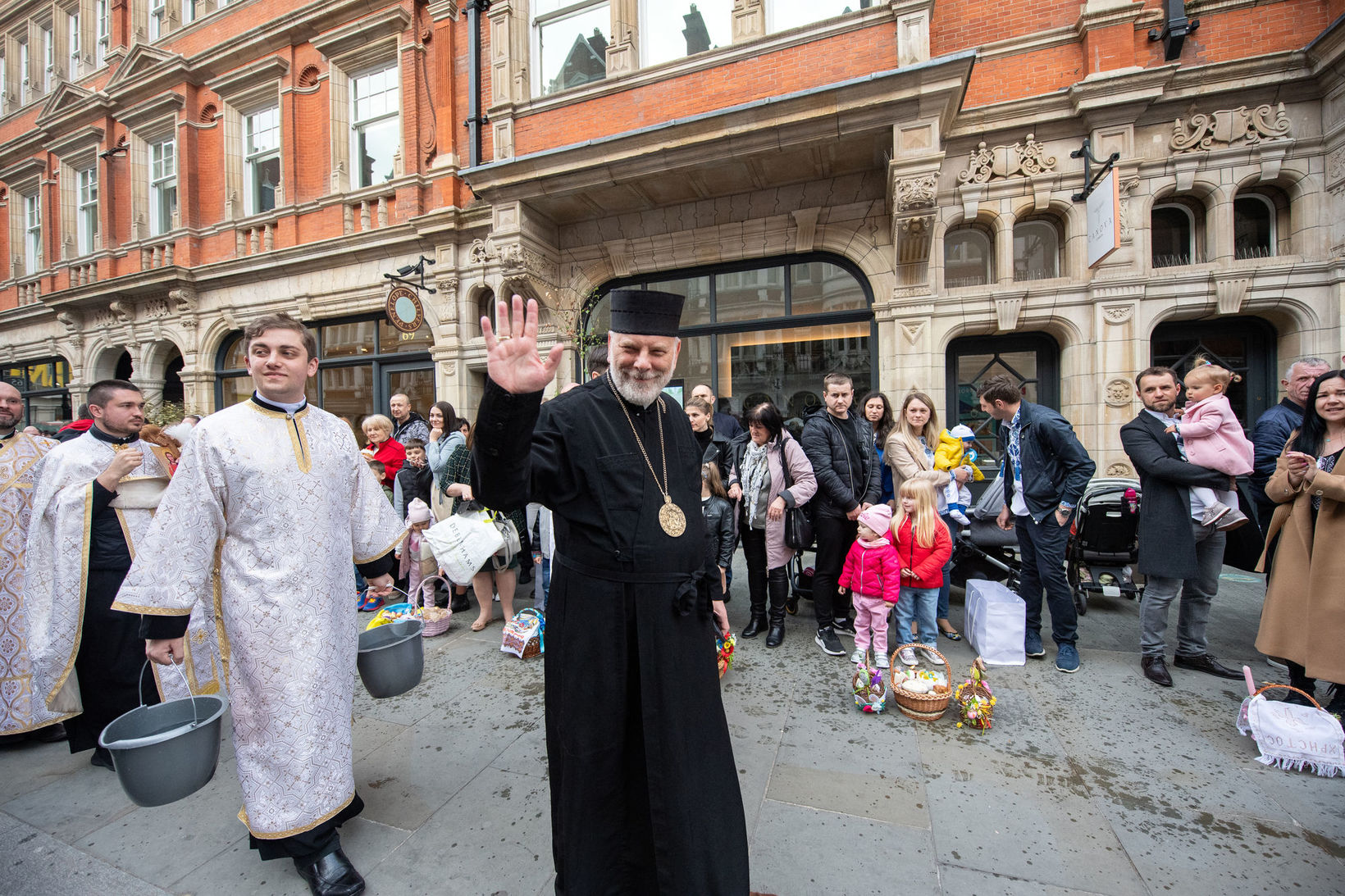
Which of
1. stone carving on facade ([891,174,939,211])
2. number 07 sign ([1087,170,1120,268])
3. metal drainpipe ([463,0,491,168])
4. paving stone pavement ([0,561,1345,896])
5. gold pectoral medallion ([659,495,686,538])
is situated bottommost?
paving stone pavement ([0,561,1345,896])

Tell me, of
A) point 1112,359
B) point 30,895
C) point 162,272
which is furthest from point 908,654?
point 162,272

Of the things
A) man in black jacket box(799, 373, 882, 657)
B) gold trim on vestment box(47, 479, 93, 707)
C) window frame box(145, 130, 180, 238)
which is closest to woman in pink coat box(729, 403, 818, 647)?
man in black jacket box(799, 373, 882, 657)

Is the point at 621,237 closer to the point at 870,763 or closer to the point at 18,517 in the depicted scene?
the point at 18,517

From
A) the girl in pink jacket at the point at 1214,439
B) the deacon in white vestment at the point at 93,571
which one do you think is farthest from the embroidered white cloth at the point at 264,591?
the girl in pink jacket at the point at 1214,439

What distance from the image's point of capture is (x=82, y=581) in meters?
2.88

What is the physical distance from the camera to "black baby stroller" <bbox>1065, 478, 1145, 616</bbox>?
480 cm

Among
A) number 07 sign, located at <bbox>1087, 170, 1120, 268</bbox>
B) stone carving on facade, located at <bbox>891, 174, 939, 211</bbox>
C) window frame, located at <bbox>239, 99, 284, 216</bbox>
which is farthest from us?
window frame, located at <bbox>239, 99, 284, 216</bbox>

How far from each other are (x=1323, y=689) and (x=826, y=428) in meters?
3.49

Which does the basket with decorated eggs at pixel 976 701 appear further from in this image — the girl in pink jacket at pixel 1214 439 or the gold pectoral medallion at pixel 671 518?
the gold pectoral medallion at pixel 671 518

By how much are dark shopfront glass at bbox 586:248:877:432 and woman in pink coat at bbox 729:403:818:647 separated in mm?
3322

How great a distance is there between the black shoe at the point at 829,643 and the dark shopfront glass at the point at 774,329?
4.11 meters

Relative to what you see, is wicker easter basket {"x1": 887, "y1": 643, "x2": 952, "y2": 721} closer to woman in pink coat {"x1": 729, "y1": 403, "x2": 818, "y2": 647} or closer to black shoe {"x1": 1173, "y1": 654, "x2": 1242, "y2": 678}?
woman in pink coat {"x1": 729, "y1": 403, "x2": 818, "y2": 647}

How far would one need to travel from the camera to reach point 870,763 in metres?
2.76

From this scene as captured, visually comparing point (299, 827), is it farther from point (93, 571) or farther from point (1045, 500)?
point (1045, 500)
